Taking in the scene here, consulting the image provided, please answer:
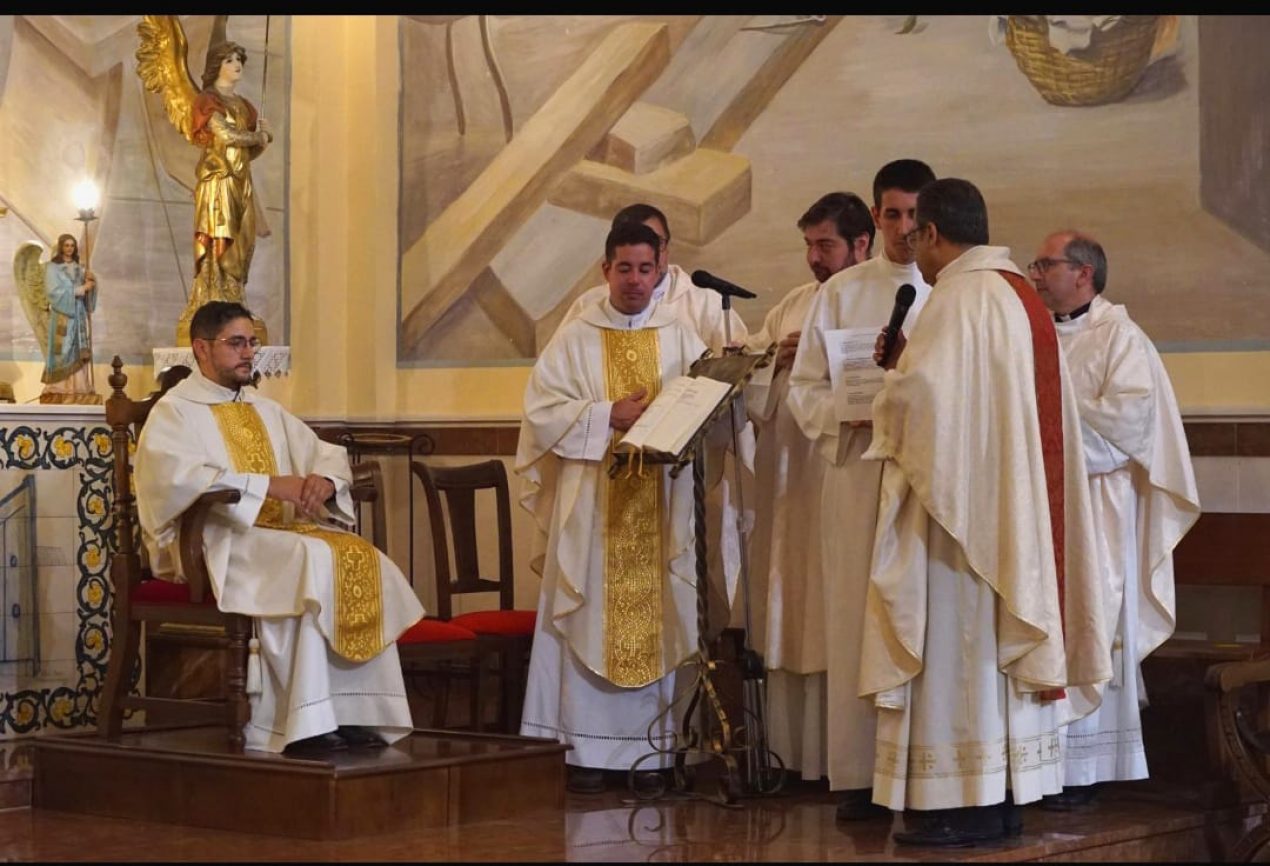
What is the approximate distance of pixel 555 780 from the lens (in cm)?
646

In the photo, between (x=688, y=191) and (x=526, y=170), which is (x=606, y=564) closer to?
(x=688, y=191)

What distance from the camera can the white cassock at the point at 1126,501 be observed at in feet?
21.9

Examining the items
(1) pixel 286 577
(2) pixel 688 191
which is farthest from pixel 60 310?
(2) pixel 688 191

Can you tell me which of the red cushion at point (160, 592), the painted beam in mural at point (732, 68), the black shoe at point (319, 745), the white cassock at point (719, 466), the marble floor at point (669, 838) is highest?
the painted beam in mural at point (732, 68)

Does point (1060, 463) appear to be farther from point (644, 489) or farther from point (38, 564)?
point (38, 564)

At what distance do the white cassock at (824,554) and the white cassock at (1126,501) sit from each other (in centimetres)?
62

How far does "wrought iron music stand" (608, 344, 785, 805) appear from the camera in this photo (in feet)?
21.3

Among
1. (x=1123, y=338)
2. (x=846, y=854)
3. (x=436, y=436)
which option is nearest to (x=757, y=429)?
(x=1123, y=338)

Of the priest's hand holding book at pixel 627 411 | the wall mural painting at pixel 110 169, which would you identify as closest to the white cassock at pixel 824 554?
the priest's hand holding book at pixel 627 411

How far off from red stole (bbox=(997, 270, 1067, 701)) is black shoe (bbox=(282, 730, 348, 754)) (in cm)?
215

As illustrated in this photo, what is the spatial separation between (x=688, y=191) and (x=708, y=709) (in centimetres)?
269

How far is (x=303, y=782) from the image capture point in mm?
5926

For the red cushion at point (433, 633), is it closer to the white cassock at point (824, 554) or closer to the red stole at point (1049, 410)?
the white cassock at point (824, 554)

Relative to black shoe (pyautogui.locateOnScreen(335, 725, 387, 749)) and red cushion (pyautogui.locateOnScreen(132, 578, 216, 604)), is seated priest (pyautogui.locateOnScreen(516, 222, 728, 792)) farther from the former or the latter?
red cushion (pyautogui.locateOnScreen(132, 578, 216, 604))
